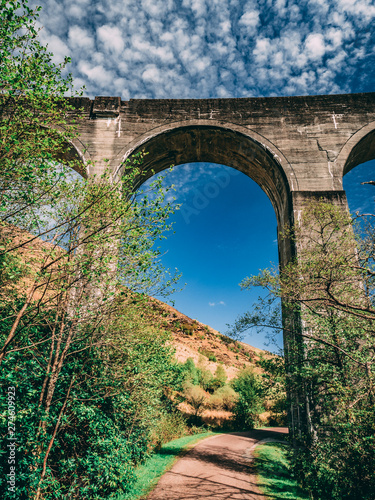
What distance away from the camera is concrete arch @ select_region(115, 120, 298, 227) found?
1041 centimetres

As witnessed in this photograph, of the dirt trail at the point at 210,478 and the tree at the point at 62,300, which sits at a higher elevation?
the tree at the point at 62,300

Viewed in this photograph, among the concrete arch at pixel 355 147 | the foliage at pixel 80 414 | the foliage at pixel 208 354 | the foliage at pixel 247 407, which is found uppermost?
the concrete arch at pixel 355 147

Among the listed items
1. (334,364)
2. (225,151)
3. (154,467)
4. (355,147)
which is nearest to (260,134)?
(225,151)

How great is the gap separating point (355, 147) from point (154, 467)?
1241 centimetres

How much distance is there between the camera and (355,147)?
10359mm

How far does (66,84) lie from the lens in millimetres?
4605

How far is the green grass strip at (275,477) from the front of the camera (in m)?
6.32

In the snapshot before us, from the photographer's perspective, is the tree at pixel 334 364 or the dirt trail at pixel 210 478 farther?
the dirt trail at pixel 210 478

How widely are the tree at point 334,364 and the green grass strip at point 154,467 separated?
11.6 ft

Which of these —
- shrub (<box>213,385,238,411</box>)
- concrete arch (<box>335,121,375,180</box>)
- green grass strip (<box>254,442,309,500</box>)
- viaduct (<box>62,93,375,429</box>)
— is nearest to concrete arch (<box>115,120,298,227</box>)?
viaduct (<box>62,93,375,429</box>)

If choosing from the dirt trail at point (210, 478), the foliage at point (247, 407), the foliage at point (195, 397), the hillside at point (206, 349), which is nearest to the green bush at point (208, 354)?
the hillside at point (206, 349)

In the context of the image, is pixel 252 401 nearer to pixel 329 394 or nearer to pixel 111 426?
pixel 329 394

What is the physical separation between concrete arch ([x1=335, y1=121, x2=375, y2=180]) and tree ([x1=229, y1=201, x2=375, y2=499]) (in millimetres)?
3694

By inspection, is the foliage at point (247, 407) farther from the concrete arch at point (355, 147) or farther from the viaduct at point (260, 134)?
the concrete arch at point (355, 147)
